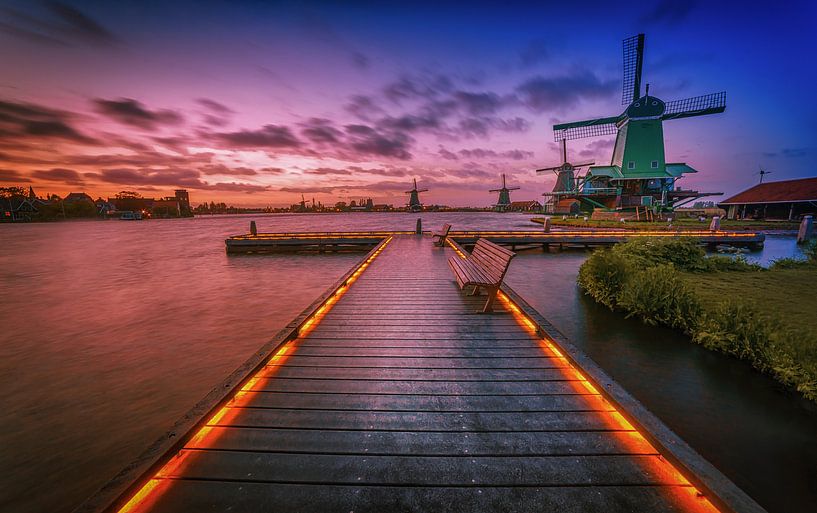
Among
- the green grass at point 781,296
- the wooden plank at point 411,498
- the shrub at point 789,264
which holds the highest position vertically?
the wooden plank at point 411,498

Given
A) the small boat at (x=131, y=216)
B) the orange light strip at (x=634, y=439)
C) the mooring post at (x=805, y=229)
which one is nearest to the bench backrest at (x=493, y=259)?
the orange light strip at (x=634, y=439)

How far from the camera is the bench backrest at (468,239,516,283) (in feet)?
17.6

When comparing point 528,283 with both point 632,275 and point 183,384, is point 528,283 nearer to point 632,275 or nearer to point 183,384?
point 632,275

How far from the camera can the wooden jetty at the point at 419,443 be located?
198cm

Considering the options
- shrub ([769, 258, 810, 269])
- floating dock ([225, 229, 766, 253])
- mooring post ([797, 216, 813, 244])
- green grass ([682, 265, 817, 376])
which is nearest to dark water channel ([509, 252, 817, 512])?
green grass ([682, 265, 817, 376])

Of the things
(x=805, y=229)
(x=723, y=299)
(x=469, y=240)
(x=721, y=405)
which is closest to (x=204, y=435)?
(x=721, y=405)

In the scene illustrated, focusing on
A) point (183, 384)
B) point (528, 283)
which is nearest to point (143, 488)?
point (183, 384)

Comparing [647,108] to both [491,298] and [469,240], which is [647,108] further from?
[491,298]

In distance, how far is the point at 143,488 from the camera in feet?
6.77

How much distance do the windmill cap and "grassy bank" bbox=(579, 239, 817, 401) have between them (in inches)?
1326

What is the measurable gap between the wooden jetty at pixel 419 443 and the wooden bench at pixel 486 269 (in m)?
1.37

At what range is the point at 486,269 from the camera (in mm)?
6320

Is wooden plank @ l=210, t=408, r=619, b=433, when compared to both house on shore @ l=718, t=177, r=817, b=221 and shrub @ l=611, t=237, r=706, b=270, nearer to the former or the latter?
shrub @ l=611, t=237, r=706, b=270

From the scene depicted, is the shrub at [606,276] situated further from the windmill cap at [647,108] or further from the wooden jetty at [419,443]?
the windmill cap at [647,108]
